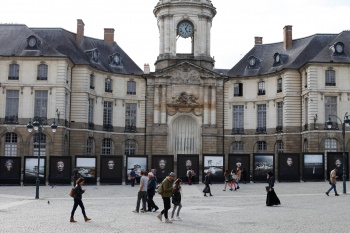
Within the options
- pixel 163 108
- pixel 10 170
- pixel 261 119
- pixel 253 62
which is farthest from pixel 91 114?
pixel 253 62

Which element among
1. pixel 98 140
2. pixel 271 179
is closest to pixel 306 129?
pixel 98 140

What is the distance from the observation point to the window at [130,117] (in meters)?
56.5

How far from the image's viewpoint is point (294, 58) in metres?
54.4

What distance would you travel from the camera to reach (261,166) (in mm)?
42875

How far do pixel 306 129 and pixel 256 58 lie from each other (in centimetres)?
1117

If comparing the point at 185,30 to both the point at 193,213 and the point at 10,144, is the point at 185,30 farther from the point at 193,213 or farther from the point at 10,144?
the point at 193,213

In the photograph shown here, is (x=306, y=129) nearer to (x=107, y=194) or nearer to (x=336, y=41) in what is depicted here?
(x=336, y=41)

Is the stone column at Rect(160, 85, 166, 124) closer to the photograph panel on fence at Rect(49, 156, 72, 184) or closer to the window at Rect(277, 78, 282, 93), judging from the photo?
the window at Rect(277, 78, 282, 93)

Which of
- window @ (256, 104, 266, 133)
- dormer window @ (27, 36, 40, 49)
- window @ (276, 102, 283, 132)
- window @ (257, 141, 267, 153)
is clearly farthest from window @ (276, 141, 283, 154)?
dormer window @ (27, 36, 40, 49)

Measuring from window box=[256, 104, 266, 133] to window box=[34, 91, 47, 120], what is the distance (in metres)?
21.7

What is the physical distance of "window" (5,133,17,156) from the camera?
4841 centimetres

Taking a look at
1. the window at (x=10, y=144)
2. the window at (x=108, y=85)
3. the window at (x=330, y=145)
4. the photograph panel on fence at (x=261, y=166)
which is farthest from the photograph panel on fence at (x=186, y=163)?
the window at (x=108, y=85)

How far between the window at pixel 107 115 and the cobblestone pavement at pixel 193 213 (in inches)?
851

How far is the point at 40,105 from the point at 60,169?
434 inches
